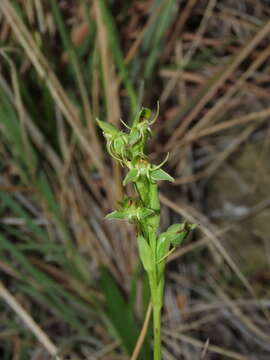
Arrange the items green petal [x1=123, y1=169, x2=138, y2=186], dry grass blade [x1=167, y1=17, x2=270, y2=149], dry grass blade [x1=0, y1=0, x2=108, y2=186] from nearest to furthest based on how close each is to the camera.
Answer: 1. green petal [x1=123, y1=169, x2=138, y2=186]
2. dry grass blade [x1=0, y1=0, x2=108, y2=186]
3. dry grass blade [x1=167, y1=17, x2=270, y2=149]

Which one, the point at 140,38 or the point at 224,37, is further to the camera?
the point at 224,37

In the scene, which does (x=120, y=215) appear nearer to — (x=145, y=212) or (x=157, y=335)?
(x=145, y=212)

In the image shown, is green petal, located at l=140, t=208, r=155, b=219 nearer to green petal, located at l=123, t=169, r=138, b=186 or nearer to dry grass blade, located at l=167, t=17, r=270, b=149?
green petal, located at l=123, t=169, r=138, b=186

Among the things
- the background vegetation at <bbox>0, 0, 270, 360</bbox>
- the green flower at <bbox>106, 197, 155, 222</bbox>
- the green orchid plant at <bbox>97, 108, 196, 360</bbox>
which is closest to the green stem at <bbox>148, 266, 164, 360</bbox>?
the green orchid plant at <bbox>97, 108, 196, 360</bbox>

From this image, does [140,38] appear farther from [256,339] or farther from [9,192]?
[256,339]

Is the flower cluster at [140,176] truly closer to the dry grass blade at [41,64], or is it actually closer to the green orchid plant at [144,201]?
the green orchid plant at [144,201]

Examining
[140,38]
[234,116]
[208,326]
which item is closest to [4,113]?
[140,38]

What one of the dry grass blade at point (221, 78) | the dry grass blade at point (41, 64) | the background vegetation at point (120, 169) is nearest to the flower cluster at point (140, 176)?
the background vegetation at point (120, 169)

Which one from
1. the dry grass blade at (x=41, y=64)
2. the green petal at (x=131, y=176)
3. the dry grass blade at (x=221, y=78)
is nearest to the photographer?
Result: the green petal at (x=131, y=176)

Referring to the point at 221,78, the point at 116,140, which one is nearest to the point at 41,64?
the point at 221,78
